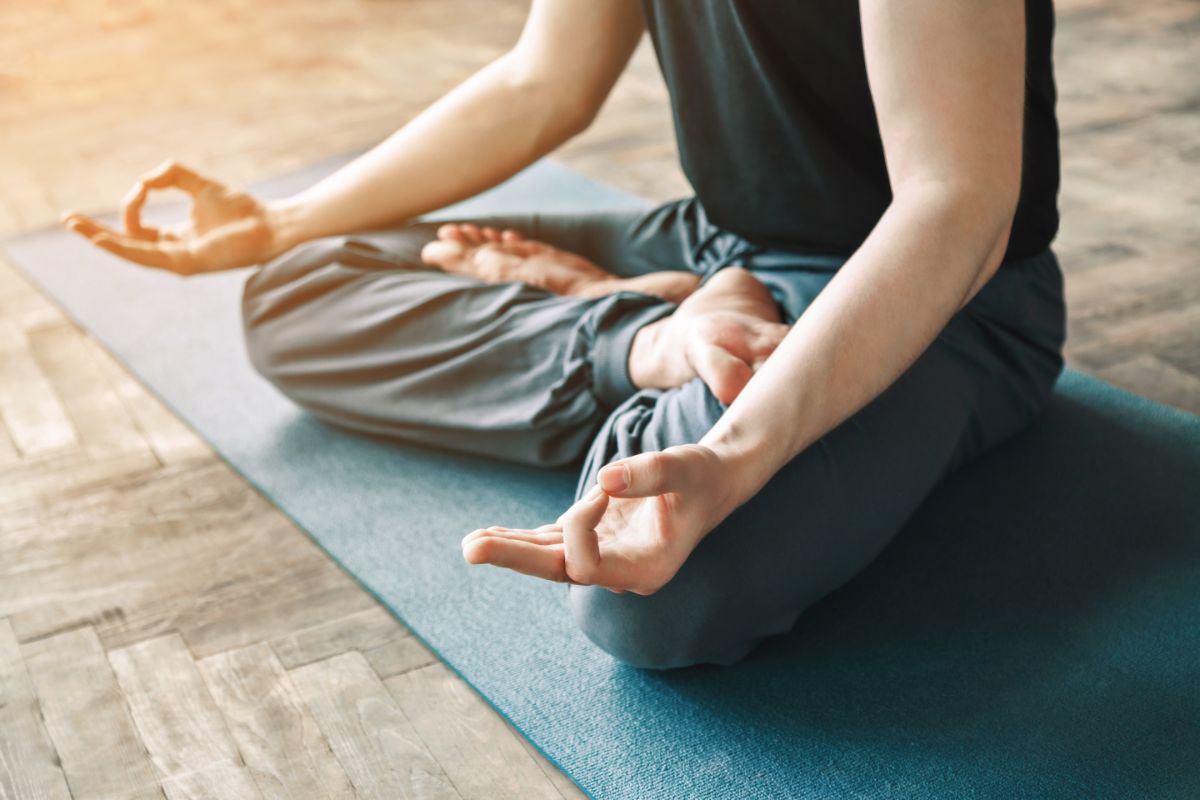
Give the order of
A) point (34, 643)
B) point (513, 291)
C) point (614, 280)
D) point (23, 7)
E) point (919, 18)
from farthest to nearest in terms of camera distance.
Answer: point (23, 7), point (614, 280), point (513, 291), point (34, 643), point (919, 18)

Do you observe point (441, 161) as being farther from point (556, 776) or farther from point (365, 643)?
point (556, 776)

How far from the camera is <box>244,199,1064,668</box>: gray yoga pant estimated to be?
1.07m

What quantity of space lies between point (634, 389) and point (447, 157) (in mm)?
459

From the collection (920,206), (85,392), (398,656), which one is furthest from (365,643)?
(85,392)

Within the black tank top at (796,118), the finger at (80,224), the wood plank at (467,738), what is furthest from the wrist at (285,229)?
the wood plank at (467,738)

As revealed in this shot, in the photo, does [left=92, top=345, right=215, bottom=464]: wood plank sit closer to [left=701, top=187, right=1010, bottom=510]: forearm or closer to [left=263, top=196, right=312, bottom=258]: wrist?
[left=263, top=196, right=312, bottom=258]: wrist

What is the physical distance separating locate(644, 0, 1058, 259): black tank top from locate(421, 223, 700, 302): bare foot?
207 millimetres

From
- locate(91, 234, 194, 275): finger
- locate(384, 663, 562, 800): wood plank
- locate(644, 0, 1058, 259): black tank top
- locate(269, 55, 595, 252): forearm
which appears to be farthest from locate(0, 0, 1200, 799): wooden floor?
locate(644, 0, 1058, 259): black tank top

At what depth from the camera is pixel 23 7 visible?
4402mm

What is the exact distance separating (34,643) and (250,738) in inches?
12.1

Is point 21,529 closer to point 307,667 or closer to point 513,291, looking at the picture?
point 307,667

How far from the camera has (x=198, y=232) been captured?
5.17ft

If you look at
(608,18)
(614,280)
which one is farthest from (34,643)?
(608,18)

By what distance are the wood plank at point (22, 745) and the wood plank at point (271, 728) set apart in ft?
0.48
